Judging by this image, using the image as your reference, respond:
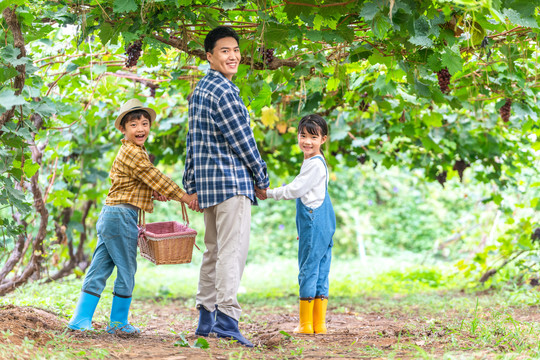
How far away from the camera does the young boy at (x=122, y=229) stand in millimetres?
3250

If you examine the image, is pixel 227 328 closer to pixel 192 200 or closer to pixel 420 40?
pixel 192 200

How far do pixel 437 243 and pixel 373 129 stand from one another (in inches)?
232

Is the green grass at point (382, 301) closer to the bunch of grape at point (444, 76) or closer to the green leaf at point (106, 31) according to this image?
the bunch of grape at point (444, 76)

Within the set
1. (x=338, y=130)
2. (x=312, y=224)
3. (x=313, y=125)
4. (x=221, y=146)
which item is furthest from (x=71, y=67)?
(x=338, y=130)

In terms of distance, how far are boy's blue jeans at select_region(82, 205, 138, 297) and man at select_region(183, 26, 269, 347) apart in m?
0.50

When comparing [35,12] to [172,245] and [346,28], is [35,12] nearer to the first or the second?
[172,245]

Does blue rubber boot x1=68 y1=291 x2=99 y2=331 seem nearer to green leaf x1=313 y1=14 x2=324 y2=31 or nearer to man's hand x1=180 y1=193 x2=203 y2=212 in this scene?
man's hand x1=180 y1=193 x2=203 y2=212

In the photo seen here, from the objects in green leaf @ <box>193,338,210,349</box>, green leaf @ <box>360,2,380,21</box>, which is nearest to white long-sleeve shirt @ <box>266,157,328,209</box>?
green leaf @ <box>193,338,210,349</box>

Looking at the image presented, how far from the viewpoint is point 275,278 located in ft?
30.4

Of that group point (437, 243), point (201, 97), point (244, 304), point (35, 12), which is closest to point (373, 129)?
point (244, 304)

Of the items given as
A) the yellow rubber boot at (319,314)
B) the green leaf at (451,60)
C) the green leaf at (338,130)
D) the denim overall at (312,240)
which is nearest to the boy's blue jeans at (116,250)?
the denim overall at (312,240)

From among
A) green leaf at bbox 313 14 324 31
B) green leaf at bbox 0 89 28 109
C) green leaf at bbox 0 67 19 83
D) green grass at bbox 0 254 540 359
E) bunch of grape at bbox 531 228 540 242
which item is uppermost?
green leaf at bbox 313 14 324 31

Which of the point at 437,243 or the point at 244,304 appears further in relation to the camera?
the point at 437,243

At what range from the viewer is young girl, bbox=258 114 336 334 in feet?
11.7
